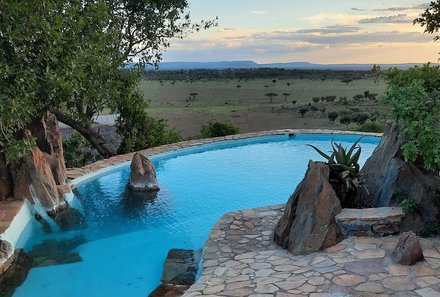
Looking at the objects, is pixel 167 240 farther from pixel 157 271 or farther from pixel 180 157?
pixel 180 157

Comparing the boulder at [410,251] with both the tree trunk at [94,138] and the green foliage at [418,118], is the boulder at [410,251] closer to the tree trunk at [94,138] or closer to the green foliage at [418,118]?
the green foliage at [418,118]

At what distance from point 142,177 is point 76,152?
6.32 meters

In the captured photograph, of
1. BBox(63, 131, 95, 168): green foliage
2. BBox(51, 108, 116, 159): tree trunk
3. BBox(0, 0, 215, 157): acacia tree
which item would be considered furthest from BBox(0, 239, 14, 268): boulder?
BBox(63, 131, 95, 168): green foliage

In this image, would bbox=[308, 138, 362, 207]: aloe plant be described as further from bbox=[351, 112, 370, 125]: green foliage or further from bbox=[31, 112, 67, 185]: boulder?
bbox=[351, 112, 370, 125]: green foliage

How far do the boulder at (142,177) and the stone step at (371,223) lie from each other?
7.54 m

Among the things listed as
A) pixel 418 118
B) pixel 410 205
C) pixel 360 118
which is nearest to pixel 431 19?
pixel 418 118

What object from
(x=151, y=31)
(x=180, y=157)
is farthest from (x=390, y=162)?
(x=151, y=31)

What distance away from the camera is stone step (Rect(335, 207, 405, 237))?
7418 millimetres

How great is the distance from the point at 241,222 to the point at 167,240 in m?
2.03

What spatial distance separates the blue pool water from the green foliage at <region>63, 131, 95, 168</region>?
350 centimetres

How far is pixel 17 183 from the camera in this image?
10961 mm

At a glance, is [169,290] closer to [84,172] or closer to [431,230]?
[431,230]

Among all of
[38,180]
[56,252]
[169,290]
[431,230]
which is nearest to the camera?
[431,230]

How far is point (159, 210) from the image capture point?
11.8 m
